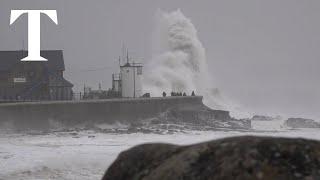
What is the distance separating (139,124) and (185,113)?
495 centimetres

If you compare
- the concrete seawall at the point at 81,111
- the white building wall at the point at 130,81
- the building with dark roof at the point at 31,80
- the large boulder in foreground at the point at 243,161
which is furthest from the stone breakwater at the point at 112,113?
the large boulder in foreground at the point at 243,161

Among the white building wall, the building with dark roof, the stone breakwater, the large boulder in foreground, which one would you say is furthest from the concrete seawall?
the large boulder in foreground

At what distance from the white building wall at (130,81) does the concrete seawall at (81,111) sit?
321 cm

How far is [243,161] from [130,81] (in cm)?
3811

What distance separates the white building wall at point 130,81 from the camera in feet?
132

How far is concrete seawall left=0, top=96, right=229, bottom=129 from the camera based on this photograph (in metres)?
30.5

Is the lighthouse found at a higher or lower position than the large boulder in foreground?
higher

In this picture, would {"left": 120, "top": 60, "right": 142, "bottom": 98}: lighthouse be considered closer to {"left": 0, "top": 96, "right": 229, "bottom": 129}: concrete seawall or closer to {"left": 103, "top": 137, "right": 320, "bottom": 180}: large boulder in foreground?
{"left": 0, "top": 96, "right": 229, "bottom": 129}: concrete seawall

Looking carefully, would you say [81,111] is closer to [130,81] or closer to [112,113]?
[112,113]

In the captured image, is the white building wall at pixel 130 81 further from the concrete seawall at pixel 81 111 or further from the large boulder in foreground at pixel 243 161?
the large boulder in foreground at pixel 243 161

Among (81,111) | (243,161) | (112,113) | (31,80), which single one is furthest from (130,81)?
(243,161)

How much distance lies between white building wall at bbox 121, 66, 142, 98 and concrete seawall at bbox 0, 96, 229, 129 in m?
3.21

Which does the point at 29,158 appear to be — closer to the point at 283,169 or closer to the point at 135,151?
the point at 135,151

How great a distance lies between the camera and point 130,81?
40688 millimetres
